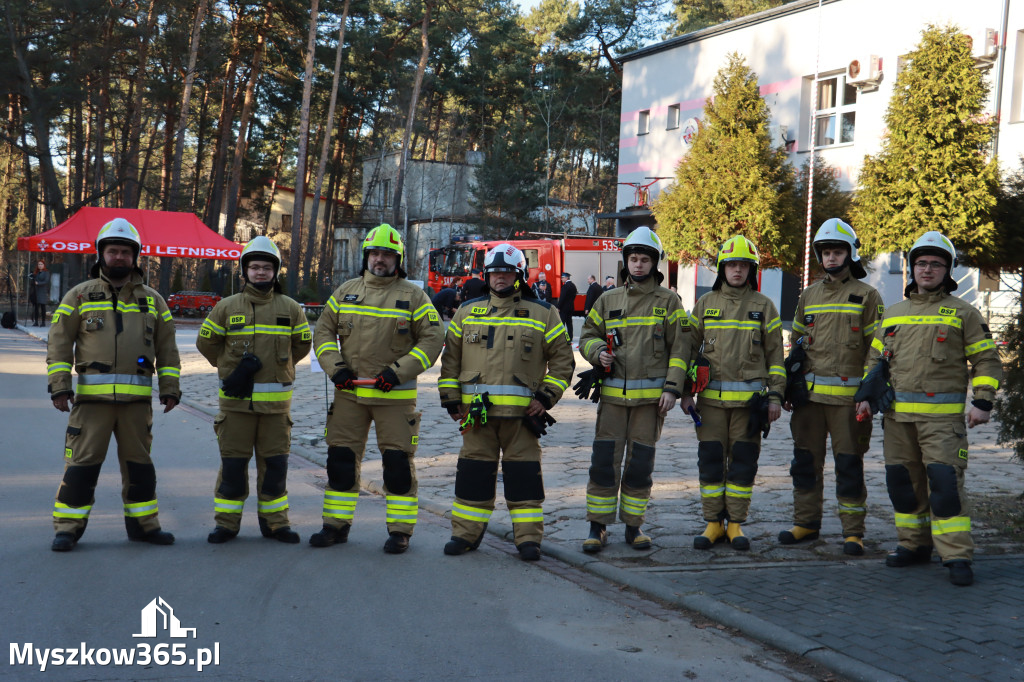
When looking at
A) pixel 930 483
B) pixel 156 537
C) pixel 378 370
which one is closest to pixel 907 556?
pixel 930 483

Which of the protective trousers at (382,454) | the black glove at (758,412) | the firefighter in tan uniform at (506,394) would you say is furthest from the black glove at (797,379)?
the protective trousers at (382,454)

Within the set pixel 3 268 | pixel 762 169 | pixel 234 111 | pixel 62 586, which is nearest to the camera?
pixel 62 586

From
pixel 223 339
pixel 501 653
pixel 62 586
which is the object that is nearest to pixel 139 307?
pixel 223 339

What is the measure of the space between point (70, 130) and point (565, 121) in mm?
25173

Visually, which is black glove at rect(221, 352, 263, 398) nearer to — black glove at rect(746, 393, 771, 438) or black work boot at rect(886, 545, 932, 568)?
black glove at rect(746, 393, 771, 438)

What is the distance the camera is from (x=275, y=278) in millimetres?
6461

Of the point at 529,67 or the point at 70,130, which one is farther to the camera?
the point at 529,67

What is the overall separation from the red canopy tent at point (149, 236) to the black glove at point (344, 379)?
24.5 m

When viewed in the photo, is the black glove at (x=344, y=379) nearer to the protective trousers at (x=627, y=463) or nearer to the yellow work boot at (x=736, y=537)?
the protective trousers at (x=627, y=463)

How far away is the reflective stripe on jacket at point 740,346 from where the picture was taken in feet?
20.7

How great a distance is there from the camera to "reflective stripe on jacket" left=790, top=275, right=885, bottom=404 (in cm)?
633

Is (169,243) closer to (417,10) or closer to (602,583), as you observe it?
(417,10)

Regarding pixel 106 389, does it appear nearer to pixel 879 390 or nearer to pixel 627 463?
pixel 627 463

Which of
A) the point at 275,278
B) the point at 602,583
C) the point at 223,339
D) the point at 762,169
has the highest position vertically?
the point at 762,169
